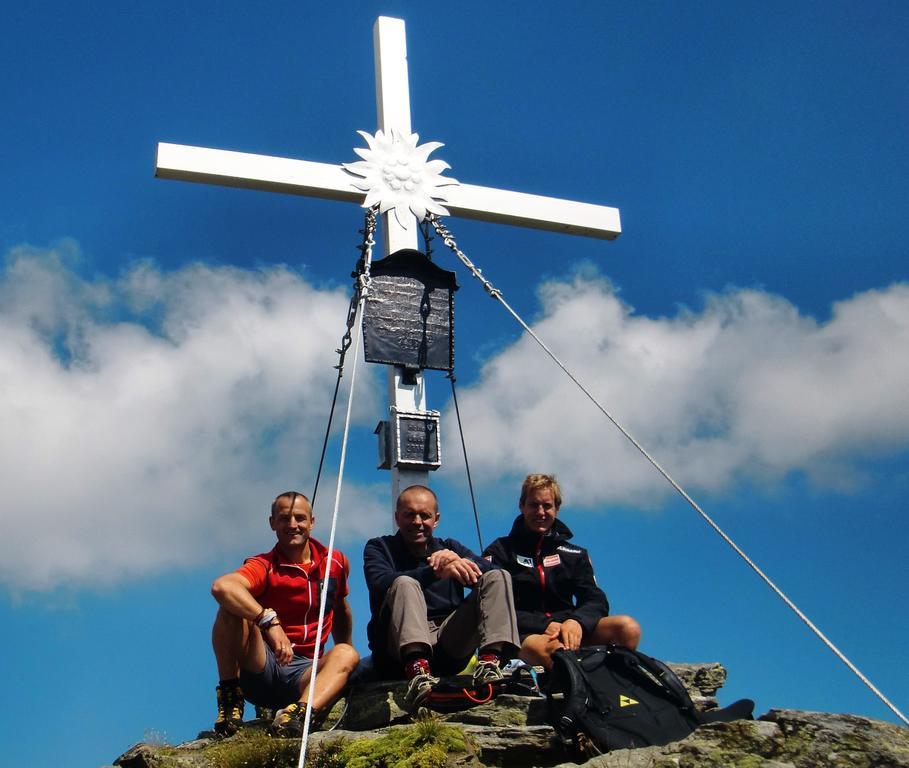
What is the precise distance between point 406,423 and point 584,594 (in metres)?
1.67

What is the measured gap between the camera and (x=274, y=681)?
5.00 meters

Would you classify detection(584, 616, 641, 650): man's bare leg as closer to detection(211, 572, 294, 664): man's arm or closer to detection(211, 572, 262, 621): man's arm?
detection(211, 572, 294, 664): man's arm

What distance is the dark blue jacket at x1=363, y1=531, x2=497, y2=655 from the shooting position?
5.26 meters

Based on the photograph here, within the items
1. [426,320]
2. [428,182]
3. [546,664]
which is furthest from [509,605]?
[428,182]

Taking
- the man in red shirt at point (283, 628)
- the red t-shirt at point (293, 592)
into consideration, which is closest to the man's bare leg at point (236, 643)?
the man in red shirt at point (283, 628)

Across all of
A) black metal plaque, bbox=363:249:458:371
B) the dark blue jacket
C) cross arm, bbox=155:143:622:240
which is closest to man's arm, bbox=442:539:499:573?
the dark blue jacket

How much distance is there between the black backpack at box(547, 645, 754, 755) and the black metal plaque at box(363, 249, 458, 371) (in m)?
2.71

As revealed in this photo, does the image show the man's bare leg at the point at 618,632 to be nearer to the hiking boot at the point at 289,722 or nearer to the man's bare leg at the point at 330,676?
the man's bare leg at the point at 330,676

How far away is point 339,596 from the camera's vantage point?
215 inches

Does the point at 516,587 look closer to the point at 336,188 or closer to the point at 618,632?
the point at 618,632

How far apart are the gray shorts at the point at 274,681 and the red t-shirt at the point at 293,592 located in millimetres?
153

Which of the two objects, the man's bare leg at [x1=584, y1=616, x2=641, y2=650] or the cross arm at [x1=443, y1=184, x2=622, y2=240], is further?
the cross arm at [x1=443, y1=184, x2=622, y2=240]

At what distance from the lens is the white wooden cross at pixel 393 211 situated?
269 inches

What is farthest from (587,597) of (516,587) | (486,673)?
(486,673)
